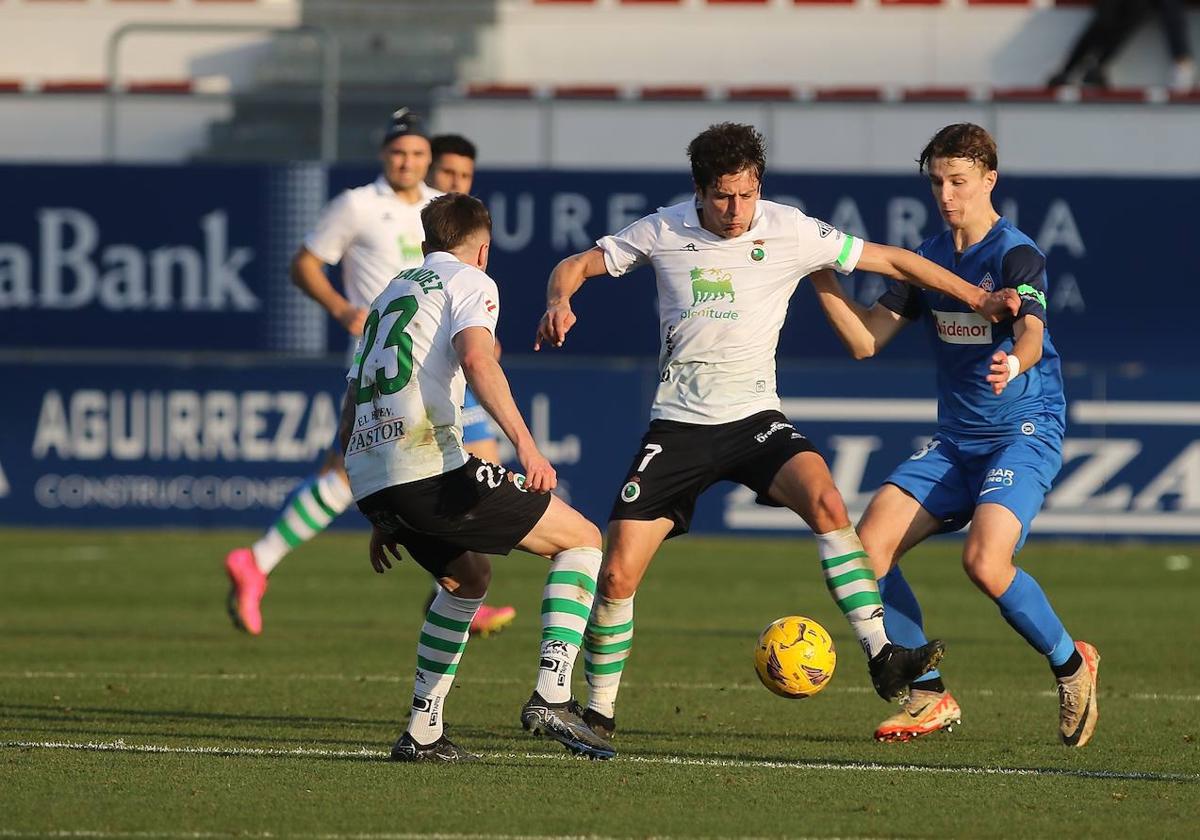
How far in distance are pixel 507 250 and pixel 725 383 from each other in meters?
11.4

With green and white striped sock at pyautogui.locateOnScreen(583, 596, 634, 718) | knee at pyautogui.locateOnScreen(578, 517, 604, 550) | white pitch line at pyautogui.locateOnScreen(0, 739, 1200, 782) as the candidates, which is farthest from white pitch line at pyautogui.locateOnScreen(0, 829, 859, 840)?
green and white striped sock at pyautogui.locateOnScreen(583, 596, 634, 718)

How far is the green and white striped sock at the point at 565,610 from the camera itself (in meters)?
7.29

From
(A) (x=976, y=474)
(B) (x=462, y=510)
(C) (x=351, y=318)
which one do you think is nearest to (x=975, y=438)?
(A) (x=976, y=474)

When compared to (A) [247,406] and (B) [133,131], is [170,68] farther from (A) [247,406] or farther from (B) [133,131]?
(A) [247,406]

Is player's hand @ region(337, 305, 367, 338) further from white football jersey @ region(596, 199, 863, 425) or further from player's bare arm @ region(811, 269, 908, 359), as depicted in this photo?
player's bare arm @ region(811, 269, 908, 359)

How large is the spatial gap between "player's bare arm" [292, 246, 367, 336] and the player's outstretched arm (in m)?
3.82

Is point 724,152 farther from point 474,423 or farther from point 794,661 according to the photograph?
point 474,423

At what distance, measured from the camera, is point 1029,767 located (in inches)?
287

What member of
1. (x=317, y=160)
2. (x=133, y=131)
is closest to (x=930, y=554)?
(x=317, y=160)

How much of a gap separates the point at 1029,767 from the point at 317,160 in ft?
45.1

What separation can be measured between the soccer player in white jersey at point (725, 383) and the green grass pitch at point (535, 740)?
54cm

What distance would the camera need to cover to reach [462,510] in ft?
23.2

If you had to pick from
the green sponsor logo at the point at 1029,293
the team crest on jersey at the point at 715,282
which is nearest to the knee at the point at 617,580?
the team crest on jersey at the point at 715,282

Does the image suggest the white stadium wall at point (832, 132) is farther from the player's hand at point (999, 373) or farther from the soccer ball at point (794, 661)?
the player's hand at point (999, 373)
